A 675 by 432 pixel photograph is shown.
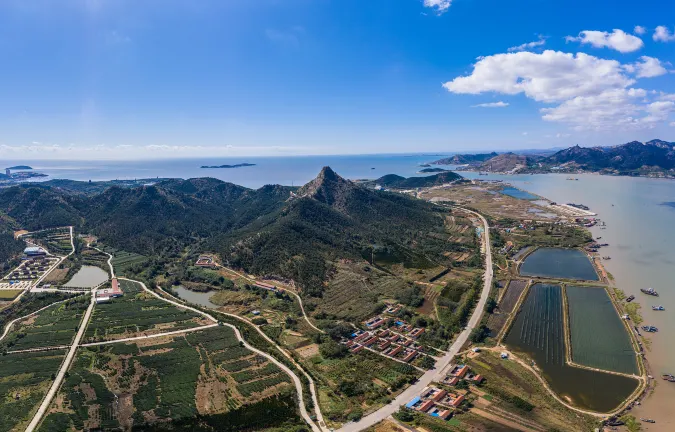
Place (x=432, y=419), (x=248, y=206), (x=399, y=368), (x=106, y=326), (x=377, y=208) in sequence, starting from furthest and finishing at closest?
1. (x=248, y=206)
2. (x=377, y=208)
3. (x=106, y=326)
4. (x=399, y=368)
5. (x=432, y=419)

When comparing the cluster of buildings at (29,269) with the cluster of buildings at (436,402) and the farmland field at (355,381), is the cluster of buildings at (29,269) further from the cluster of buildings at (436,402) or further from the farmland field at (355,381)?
the cluster of buildings at (436,402)

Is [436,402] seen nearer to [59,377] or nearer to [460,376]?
[460,376]

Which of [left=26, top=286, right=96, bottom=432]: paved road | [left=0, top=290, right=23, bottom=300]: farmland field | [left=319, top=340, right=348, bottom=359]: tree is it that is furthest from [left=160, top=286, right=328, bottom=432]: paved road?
[left=0, top=290, right=23, bottom=300]: farmland field

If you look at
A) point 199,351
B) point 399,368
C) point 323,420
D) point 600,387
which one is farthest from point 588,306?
point 199,351

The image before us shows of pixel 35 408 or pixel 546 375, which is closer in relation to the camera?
pixel 35 408

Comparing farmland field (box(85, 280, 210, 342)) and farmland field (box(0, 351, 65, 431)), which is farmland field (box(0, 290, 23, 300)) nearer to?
farmland field (box(85, 280, 210, 342))

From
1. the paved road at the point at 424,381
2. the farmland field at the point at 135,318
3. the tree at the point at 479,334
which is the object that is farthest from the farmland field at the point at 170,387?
the tree at the point at 479,334

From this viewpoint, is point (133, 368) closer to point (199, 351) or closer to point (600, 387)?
point (199, 351)

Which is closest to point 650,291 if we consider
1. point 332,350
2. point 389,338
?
point 389,338
